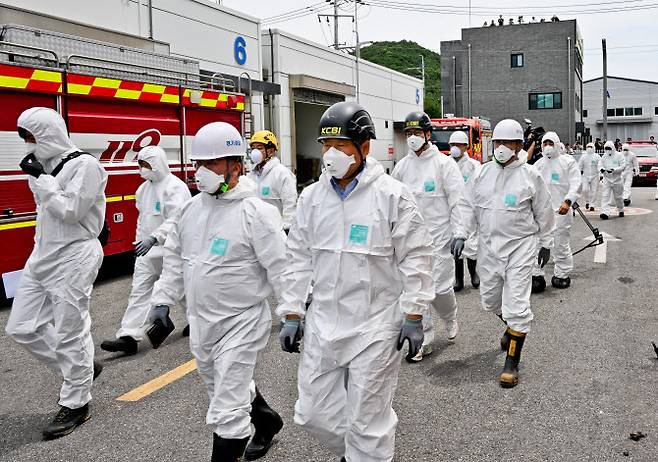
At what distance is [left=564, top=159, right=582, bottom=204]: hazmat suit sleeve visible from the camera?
30.3 feet

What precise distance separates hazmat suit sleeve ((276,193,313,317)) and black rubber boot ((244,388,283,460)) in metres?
0.81

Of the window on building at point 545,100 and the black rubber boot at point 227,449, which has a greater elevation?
the window on building at point 545,100

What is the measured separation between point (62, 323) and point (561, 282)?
6755 millimetres

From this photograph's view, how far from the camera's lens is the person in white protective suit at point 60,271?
4516 mm

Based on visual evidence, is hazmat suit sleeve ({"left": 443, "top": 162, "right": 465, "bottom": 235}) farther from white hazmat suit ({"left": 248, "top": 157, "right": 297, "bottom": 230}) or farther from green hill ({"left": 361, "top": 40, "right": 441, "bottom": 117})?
green hill ({"left": 361, "top": 40, "right": 441, "bottom": 117})

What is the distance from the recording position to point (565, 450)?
13.1 feet

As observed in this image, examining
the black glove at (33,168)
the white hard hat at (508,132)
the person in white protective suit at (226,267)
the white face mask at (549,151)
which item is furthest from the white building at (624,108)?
the person in white protective suit at (226,267)

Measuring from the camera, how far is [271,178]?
799cm

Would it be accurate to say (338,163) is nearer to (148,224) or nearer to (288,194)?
(148,224)

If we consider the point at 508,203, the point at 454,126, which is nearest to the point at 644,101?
the point at 454,126

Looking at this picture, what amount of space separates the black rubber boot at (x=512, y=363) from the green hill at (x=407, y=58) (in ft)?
334

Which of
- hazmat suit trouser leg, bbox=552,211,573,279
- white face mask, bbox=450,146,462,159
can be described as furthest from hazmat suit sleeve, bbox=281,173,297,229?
white face mask, bbox=450,146,462,159

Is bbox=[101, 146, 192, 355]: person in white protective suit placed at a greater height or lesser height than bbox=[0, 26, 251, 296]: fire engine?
lesser

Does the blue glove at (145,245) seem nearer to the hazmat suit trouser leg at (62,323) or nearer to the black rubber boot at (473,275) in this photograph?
the hazmat suit trouser leg at (62,323)
